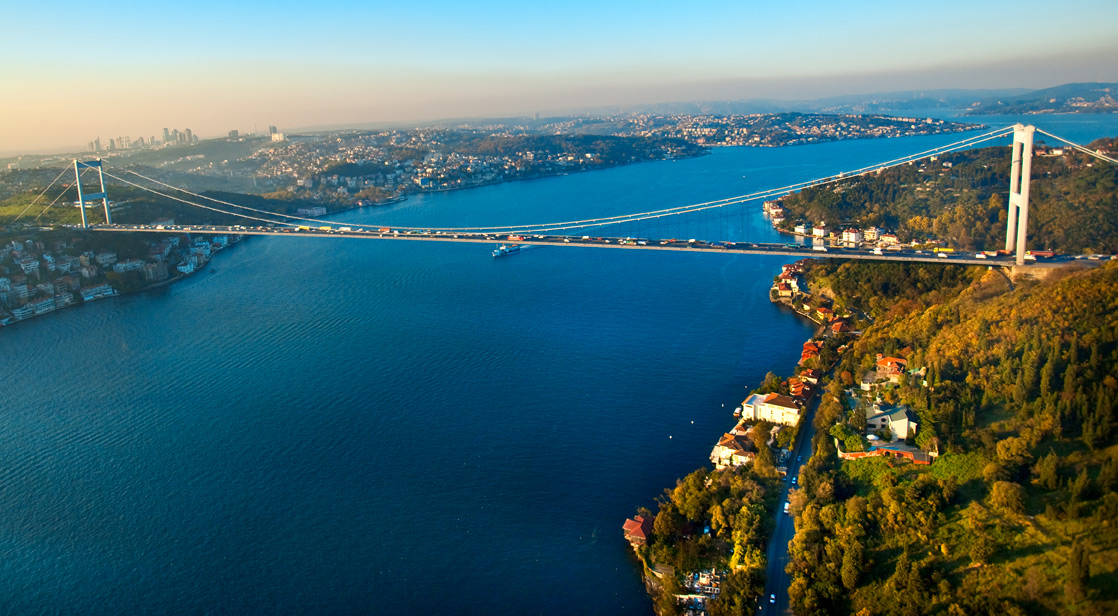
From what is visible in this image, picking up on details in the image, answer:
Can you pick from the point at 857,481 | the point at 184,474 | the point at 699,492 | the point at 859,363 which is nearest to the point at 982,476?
the point at 857,481

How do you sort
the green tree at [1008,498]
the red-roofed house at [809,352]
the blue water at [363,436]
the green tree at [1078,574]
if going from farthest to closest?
the red-roofed house at [809,352] → the blue water at [363,436] → the green tree at [1008,498] → the green tree at [1078,574]

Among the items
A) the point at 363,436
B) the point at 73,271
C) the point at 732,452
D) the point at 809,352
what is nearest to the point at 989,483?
the point at 732,452

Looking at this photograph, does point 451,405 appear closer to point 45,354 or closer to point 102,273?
point 45,354

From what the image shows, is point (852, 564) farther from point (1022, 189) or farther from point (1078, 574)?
point (1022, 189)

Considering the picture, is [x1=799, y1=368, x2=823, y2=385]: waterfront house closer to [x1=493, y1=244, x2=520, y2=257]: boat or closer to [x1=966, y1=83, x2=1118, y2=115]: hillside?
[x1=493, y1=244, x2=520, y2=257]: boat

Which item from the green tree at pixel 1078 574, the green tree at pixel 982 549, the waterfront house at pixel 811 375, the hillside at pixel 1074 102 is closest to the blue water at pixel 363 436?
the waterfront house at pixel 811 375

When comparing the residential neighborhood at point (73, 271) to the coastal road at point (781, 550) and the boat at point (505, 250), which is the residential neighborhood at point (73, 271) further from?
the coastal road at point (781, 550)

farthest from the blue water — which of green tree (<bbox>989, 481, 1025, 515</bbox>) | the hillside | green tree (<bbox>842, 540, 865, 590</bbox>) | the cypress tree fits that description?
the hillside
